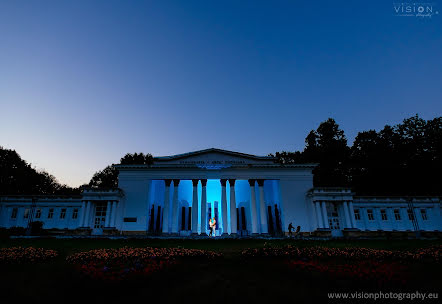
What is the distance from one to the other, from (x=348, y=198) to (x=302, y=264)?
93.3 feet

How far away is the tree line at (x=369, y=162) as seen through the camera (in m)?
48.7

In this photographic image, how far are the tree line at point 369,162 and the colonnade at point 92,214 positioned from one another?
25.8m

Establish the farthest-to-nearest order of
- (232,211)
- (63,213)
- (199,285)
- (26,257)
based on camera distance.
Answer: (63,213), (232,211), (26,257), (199,285)

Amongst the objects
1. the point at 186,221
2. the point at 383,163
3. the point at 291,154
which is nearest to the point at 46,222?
the point at 186,221

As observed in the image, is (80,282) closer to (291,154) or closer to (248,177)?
(248,177)

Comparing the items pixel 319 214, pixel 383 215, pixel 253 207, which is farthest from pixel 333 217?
pixel 253 207

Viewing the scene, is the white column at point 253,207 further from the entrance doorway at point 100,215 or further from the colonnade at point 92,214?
the entrance doorway at point 100,215

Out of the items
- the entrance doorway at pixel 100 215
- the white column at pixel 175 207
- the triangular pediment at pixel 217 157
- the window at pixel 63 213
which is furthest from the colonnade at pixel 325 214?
the window at pixel 63 213

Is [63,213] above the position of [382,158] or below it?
below

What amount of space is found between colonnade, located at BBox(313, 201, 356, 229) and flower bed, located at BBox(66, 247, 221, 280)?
Answer: 82.5 feet

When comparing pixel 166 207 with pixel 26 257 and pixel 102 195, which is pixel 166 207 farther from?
pixel 26 257

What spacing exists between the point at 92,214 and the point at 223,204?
1820 centimetres

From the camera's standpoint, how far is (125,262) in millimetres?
12234

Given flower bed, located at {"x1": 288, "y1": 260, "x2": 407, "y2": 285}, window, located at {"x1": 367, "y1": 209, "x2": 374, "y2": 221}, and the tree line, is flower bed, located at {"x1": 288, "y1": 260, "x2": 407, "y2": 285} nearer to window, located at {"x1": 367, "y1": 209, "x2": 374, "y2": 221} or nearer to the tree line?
window, located at {"x1": 367, "y1": 209, "x2": 374, "y2": 221}
